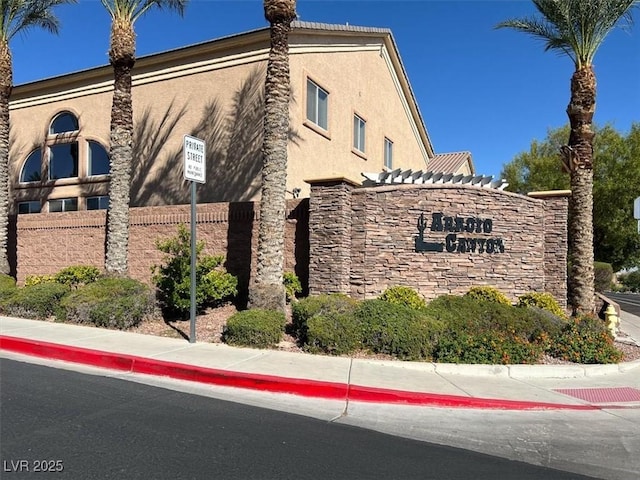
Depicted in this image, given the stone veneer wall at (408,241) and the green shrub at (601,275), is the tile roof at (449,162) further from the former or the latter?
the stone veneer wall at (408,241)

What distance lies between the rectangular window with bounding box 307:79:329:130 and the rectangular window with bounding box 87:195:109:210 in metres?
8.44

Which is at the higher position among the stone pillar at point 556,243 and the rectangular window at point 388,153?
the rectangular window at point 388,153

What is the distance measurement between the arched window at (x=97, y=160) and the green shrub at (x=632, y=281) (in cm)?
5783

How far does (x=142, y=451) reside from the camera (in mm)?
4414

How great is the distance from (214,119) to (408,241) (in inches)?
306

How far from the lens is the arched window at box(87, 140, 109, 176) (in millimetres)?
19641

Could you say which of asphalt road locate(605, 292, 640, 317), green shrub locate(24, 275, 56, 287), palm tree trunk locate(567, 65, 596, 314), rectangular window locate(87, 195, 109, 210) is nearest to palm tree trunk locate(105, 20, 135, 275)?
green shrub locate(24, 275, 56, 287)

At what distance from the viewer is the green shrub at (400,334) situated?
8180 millimetres

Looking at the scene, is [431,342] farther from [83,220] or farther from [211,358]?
[83,220]

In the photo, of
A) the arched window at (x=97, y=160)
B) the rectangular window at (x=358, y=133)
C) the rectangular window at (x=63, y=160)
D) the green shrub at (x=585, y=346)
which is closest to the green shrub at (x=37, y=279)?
the arched window at (x=97, y=160)

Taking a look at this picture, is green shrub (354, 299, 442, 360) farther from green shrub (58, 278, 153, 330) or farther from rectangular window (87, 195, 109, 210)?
rectangular window (87, 195, 109, 210)

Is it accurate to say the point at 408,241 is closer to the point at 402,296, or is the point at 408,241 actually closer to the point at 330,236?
the point at 402,296

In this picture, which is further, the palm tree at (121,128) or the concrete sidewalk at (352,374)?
the palm tree at (121,128)

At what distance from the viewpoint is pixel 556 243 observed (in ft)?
44.1
